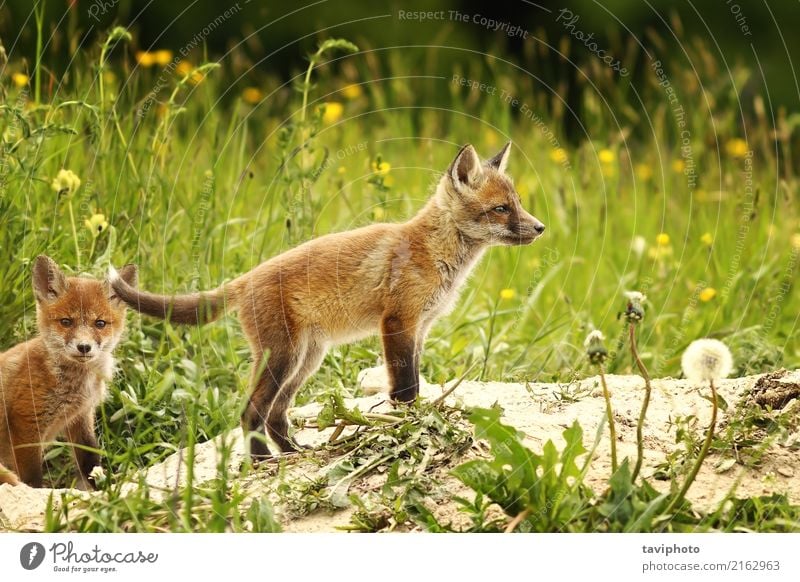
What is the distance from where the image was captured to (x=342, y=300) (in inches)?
189

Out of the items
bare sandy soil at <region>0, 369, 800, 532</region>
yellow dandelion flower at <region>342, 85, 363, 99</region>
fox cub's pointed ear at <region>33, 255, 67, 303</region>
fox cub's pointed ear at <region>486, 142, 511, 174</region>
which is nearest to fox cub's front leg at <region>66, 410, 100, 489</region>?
bare sandy soil at <region>0, 369, 800, 532</region>

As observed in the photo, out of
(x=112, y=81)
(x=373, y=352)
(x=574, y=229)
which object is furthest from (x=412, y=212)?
(x=112, y=81)

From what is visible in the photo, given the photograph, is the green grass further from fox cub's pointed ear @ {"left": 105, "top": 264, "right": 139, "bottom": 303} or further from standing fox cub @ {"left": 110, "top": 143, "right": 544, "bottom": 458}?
fox cub's pointed ear @ {"left": 105, "top": 264, "right": 139, "bottom": 303}

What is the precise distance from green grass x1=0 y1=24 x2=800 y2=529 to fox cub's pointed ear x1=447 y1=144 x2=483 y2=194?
49cm

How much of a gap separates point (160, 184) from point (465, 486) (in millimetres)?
2725

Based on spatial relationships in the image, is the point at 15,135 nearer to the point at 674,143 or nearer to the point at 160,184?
the point at 160,184

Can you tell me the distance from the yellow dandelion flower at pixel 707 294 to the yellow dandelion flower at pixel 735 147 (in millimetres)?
2163

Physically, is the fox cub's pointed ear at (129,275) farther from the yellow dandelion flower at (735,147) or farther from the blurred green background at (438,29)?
the yellow dandelion flower at (735,147)

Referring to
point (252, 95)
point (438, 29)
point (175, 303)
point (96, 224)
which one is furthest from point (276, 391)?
point (438, 29)

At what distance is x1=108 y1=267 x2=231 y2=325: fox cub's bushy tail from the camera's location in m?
4.30

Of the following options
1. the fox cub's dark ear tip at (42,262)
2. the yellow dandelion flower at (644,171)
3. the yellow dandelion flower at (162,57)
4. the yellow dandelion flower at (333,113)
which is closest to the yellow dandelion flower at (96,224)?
the fox cub's dark ear tip at (42,262)
